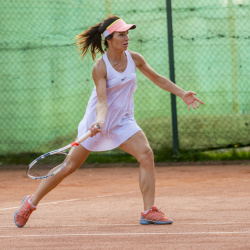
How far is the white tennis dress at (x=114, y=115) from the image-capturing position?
5973 mm

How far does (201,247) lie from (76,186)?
495cm

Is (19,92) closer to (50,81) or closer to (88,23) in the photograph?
(50,81)

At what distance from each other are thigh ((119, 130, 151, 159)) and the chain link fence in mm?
5454

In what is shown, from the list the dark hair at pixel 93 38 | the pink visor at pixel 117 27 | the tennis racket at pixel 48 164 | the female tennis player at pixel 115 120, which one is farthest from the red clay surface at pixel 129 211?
the pink visor at pixel 117 27

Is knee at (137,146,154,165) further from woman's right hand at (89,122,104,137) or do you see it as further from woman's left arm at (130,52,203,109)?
woman's left arm at (130,52,203,109)

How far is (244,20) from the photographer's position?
37.3ft

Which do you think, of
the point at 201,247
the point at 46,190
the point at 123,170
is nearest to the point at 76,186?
the point at 123,170

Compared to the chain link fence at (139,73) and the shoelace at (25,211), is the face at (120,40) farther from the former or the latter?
the chain link fence at (139,73)

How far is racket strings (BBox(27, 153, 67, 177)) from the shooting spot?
5.85 meters

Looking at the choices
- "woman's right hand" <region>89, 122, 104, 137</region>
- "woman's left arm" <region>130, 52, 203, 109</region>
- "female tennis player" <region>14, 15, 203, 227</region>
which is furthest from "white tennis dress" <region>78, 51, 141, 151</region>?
"woman's right hand" <region>89, 122, 104, 137</region>

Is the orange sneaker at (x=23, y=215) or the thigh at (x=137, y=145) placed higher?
the thigh at (x=137, y=145)

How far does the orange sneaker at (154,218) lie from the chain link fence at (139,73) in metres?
5.63

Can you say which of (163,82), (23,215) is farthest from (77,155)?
(163,82)

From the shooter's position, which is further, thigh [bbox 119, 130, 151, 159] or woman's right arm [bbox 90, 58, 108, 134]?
thigh [bbox 119, 130, 151, 159]
